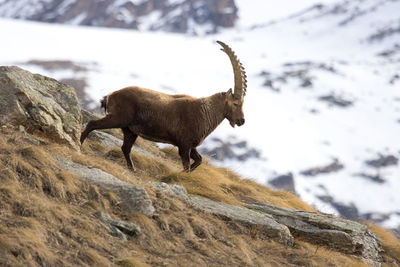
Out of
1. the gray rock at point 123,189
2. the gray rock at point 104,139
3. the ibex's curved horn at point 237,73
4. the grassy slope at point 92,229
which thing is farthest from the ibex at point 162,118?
the gray rock at point 123,189

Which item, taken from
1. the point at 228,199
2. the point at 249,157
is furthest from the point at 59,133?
the point at 249,157

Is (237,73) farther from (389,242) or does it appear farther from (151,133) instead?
(389,242)

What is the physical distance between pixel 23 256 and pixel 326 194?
16405 cm

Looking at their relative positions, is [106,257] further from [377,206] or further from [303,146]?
[303,146]

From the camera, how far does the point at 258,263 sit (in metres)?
8.66

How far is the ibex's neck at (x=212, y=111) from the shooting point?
1298 centimetres

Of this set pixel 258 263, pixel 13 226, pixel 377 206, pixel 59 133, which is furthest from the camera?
pixel 377 206

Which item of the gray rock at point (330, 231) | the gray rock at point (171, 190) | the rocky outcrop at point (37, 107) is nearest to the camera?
the gray rock at point (171, 190)

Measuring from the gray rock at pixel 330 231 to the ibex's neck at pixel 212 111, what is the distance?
222cm

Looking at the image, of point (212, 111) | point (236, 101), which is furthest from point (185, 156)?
point (236, 101)

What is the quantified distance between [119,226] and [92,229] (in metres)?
0.48

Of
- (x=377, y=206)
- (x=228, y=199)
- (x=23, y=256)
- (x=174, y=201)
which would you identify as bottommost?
(x=377, y=206)

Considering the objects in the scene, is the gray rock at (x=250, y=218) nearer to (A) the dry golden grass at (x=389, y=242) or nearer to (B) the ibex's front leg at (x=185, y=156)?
(B) the ibex's front leg at (x=185, y=156)

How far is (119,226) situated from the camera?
26.1 feet
